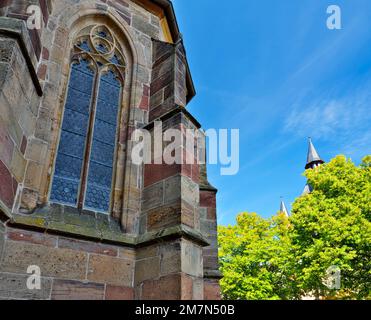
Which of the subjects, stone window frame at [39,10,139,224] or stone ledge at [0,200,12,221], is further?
stone window frame at [39,10,139,224]

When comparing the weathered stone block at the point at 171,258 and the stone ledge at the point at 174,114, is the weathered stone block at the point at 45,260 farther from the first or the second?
the stone ledge at the point at 174,114

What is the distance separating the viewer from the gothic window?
439cm

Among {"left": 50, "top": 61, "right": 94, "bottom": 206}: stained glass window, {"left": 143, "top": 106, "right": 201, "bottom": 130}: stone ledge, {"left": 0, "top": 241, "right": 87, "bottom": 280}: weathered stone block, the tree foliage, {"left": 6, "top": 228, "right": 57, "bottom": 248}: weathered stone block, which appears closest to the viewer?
{"left": 0, "top": 241, "right": 87, "bottom": 280}: weathered stone block

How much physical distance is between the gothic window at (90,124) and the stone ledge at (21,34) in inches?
42.6

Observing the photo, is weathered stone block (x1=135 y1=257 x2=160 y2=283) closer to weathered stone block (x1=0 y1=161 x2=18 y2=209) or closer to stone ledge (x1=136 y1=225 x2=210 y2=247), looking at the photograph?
stone ledge (x1=136 y1=225 x2=210 y2=247)

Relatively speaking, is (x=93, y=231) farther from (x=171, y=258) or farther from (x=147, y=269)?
(x=171, y=258)

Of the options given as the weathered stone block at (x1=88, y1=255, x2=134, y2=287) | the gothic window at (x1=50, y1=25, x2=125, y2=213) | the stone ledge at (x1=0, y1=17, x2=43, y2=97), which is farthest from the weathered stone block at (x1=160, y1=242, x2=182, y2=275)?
the stone ledge at (x1=0, y1=17, x2=43, y2=97)

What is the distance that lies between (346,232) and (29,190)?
1265 centimetres

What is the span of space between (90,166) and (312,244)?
1281 centimetres

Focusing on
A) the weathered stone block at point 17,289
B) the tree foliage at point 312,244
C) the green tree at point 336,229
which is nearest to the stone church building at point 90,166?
the weathered stone block at point 17,289

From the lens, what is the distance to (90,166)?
15.2 ft

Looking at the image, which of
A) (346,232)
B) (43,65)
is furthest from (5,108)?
(346,232)

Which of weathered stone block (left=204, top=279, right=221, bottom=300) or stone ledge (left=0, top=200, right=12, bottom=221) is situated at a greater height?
stone ledge (left=0, top=200, right=12, bottom=221)
